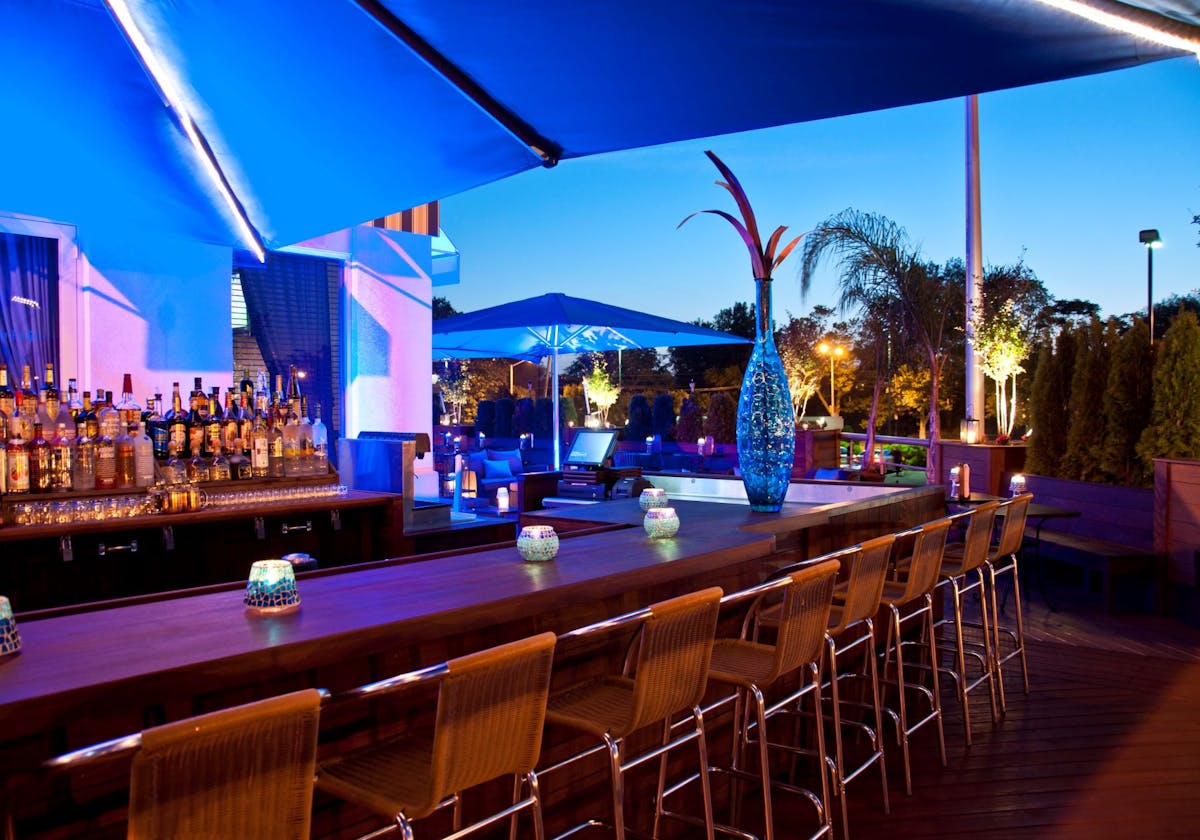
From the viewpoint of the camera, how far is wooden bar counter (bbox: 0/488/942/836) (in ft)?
4.73

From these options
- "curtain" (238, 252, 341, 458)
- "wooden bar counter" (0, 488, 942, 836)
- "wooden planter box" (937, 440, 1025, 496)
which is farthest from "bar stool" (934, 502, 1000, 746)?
"curtain" (238, 252, 341, 458)

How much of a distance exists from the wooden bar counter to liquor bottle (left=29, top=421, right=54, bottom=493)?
1.37m

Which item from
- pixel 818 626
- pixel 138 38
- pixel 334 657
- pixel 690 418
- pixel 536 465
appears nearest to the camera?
pixel 334 657

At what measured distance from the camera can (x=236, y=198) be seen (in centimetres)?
420

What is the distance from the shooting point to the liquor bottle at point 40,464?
3141mm

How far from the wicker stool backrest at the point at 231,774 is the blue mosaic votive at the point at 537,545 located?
45.5 inches

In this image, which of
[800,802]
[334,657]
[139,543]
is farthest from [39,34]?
[800,802]

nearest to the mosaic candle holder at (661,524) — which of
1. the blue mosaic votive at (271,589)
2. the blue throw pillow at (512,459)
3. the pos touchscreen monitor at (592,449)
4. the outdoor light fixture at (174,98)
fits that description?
the blue mosaic votive at (271,589)

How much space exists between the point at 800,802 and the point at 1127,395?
5.40 metres

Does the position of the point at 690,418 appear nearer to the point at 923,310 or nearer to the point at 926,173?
the point at 923,310

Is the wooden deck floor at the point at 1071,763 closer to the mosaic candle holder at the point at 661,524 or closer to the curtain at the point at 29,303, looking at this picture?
the mosaic candle holder at the point at 661,524

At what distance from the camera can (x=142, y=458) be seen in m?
3.45

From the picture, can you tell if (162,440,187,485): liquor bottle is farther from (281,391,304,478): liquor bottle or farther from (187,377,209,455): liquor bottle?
(281,391,304,478): liquor bottle

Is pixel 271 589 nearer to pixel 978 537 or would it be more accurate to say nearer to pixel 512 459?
pixel 978 537
